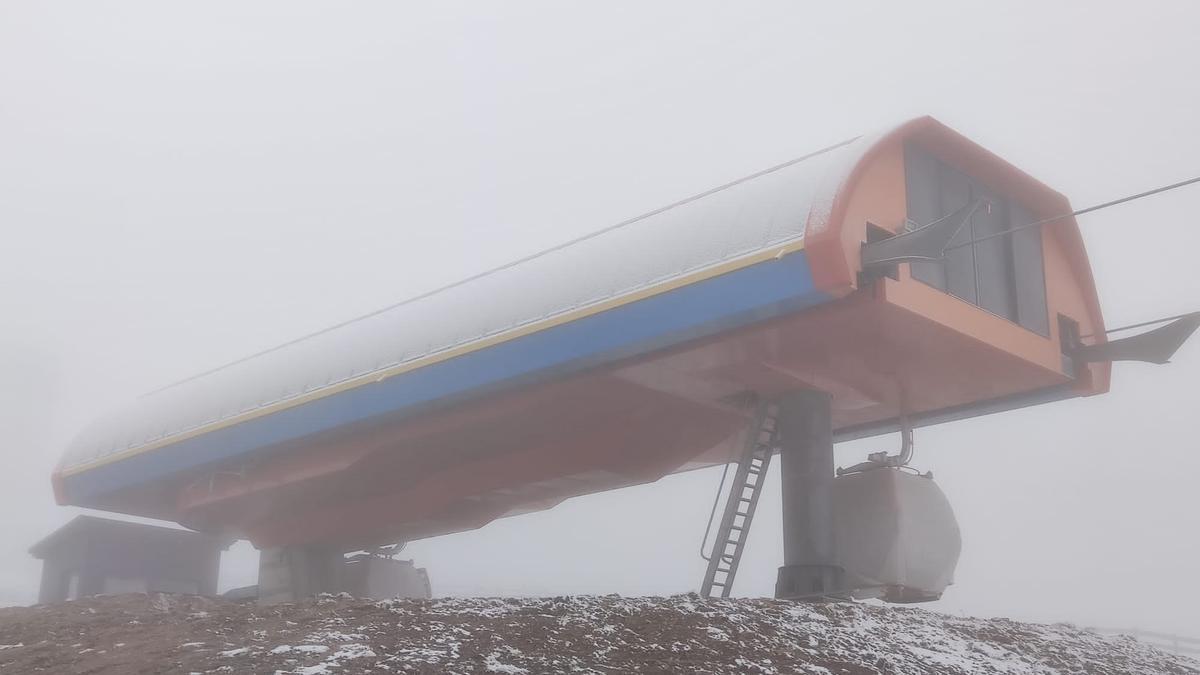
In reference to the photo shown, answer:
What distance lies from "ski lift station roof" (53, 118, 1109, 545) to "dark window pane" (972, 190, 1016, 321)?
0.04m

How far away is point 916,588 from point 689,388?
494 cm

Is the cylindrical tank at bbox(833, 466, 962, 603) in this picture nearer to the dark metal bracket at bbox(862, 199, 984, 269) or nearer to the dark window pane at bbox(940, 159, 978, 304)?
the dark window pane at bbox(940, 159, 978, 304)

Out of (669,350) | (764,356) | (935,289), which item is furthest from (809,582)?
(935,289)

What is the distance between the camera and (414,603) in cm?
1256

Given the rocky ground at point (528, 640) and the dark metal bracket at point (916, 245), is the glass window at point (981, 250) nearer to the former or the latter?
the dark metal bracket at point (916, 245)

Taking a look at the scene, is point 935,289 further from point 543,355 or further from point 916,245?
point 543,355

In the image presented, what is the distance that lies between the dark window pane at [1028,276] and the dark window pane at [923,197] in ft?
6.86

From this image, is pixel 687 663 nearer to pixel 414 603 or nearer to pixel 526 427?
pixel 414 603

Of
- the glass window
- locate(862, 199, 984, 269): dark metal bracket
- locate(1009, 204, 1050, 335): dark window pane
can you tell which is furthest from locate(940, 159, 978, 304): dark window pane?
locate(862, 199, 984, 269): dark metal bracket

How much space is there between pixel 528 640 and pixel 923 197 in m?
10.5

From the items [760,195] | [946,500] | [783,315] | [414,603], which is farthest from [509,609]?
[946,500]

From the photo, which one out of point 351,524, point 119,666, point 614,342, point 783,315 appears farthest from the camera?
point 351,524

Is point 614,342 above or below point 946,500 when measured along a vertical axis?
above

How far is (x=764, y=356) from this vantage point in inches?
741
